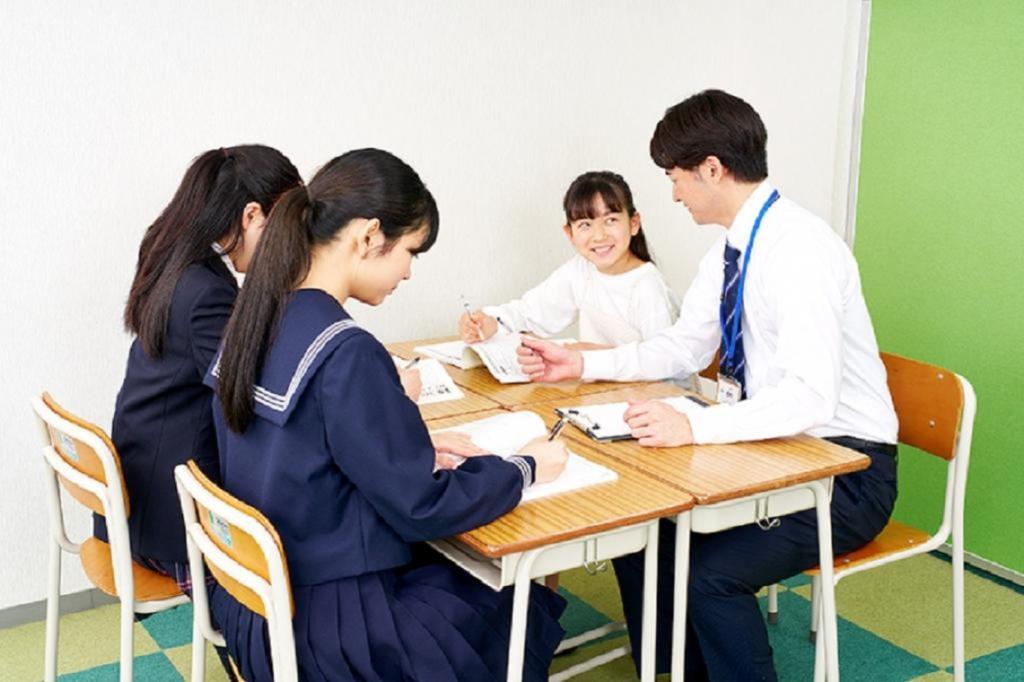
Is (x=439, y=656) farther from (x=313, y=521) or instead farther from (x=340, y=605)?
(x=313, y=521)

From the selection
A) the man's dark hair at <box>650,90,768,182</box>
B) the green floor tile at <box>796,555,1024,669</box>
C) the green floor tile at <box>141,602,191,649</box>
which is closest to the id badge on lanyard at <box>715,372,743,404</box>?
the man's dark hair at <box>650,90,768,182</box>

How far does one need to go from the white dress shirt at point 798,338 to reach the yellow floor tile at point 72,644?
5.20 feet

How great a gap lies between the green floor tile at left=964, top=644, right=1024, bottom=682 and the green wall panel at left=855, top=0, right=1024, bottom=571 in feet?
1.60

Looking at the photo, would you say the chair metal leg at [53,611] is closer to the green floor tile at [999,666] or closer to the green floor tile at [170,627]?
Answer: the green floor tile at [170,627]

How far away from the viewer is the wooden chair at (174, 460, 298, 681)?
5.22ft

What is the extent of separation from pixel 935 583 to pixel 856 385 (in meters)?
1.14

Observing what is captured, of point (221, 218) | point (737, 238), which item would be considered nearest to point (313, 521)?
point (221, 218)

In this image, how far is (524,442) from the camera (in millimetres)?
2137

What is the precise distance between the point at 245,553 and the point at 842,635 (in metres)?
1.83

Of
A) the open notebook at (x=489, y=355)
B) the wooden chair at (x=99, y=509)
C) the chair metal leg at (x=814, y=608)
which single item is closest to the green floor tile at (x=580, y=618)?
the chair metal leg at (x=814, y=608)

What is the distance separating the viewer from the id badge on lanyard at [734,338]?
2387 mm

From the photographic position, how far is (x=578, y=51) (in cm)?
352

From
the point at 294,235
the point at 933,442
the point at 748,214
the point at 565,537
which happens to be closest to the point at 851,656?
the point at 933,442

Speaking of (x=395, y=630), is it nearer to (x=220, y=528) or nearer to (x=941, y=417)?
(x=220, y=528)
